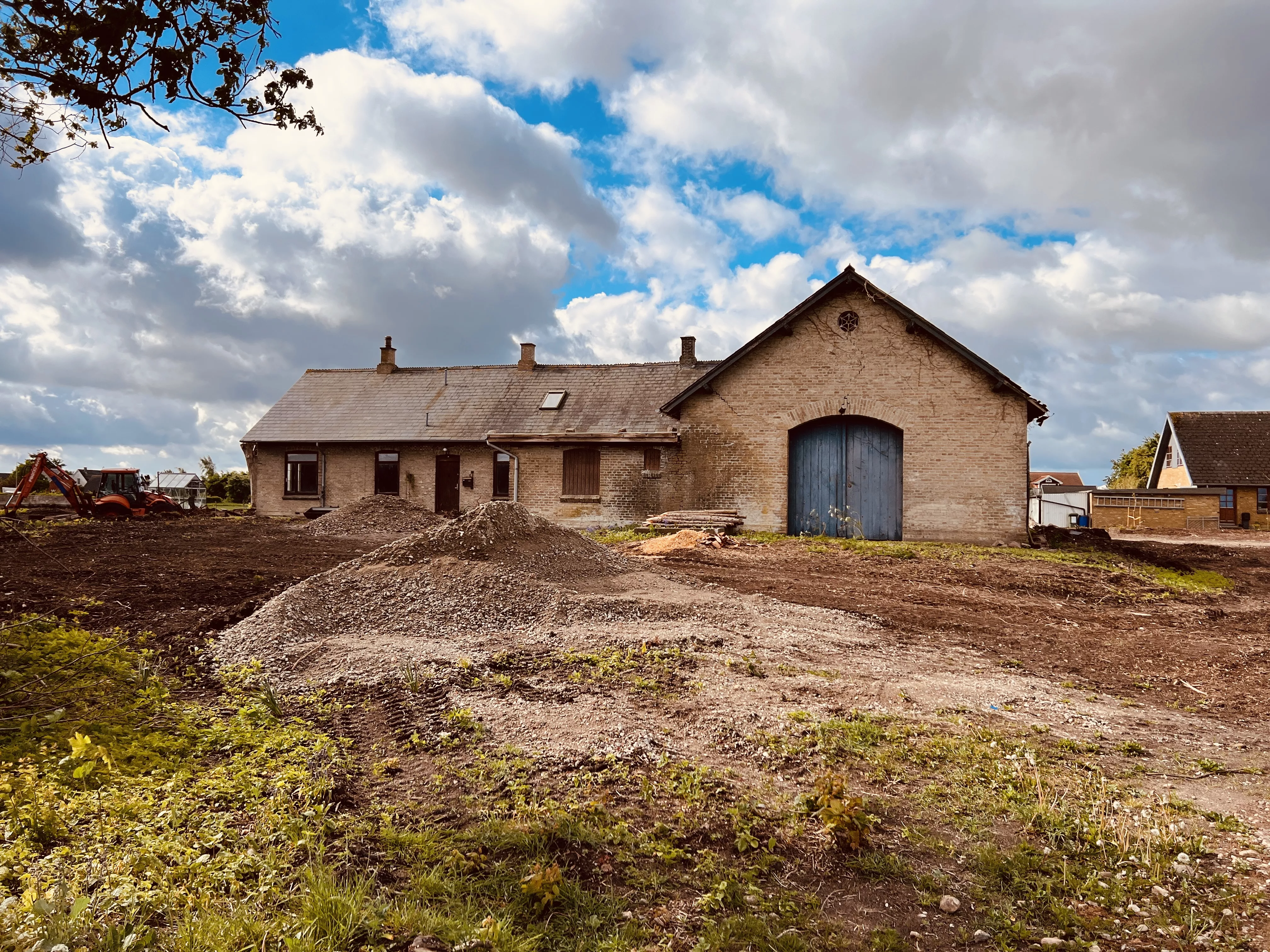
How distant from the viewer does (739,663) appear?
651 centimetres

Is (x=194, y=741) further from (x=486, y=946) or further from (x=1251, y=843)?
(x=1251, y=843)

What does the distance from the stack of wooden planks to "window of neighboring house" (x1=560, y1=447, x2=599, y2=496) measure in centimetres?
314

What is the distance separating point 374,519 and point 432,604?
13.6 meters

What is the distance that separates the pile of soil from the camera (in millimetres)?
20250

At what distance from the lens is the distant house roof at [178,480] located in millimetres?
30734

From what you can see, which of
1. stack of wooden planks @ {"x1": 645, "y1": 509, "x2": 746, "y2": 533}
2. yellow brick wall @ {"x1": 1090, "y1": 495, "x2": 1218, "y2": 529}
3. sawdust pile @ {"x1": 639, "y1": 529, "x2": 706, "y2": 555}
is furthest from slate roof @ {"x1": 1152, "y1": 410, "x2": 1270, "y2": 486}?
sawdust pile @ {"x1": 639, "y1": 529, "x2": 706, "y2": 555}

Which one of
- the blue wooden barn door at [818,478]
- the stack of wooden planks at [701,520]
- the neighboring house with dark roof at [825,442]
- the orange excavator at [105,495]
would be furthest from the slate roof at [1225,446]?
the orange excavator at [105,495]

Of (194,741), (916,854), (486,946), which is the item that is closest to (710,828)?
(916,854)

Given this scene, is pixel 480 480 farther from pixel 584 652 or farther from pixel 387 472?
pixel 584 652

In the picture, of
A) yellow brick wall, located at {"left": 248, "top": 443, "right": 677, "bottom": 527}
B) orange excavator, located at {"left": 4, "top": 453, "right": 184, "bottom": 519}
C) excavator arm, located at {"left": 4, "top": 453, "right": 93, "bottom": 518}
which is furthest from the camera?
orange excavator, located at {"left": 4, "top": 453, "right": 184, "bottom": 519}

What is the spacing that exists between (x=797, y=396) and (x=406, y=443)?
13.9 metres

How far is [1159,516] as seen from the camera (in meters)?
31.0

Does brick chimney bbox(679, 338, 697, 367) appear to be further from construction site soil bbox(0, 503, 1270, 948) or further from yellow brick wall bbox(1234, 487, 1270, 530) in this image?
yellow brick wall bbox(1234, 487, 1270, 530)

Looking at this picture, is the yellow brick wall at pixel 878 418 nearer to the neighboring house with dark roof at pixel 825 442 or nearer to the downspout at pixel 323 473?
the neighboring house with dark roof at pixel 825 442
